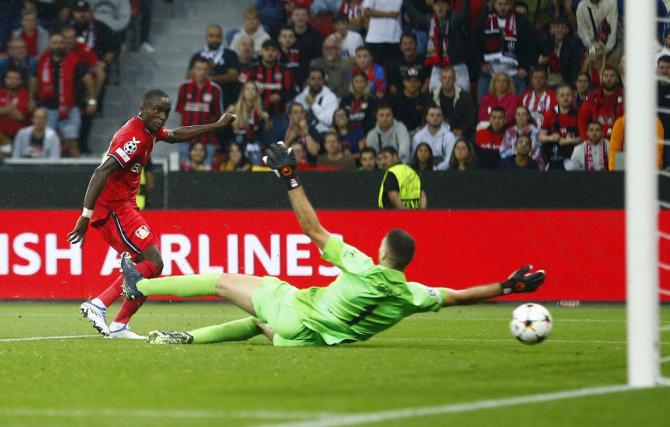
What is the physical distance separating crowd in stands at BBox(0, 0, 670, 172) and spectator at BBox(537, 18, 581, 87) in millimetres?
14

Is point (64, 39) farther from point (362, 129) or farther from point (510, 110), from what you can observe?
point (510, 110)

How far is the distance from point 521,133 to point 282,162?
29.7 ft

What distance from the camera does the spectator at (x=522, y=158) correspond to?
1820 cm

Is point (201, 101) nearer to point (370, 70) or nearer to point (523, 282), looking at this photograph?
point (370, 70)

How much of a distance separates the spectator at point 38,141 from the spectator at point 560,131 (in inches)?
270

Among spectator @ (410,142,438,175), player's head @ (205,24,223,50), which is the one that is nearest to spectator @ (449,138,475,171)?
spectator @ (410,142,438,175)

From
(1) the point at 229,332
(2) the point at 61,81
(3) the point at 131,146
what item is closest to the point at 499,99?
(2) the point at 61,81

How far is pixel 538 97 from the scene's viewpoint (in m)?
18.6

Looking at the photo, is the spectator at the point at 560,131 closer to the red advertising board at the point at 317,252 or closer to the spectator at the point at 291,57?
the red advertising board at the point at 317,252

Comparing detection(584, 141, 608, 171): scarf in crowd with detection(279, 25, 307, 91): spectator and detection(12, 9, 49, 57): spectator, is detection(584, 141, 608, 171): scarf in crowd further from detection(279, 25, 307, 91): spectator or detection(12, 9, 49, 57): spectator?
detection(12, 9, 49, 57): spectator

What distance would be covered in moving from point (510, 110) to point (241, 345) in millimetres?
8629

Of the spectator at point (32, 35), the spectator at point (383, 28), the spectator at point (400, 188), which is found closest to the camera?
the spectator at point (400, 188)

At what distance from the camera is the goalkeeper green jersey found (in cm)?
984

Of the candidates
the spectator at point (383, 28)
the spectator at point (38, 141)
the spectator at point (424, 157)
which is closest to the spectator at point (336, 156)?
the spectator at point (424, 157)
